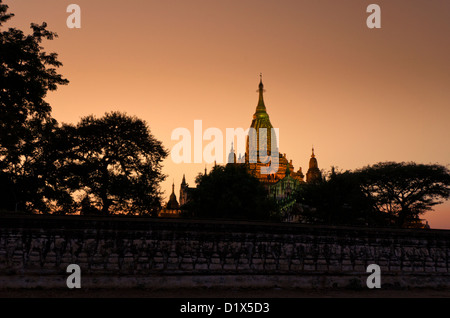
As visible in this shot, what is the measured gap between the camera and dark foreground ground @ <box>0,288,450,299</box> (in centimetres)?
1245

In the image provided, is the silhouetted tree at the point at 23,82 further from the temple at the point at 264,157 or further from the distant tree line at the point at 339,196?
the temple at the point at 264,157

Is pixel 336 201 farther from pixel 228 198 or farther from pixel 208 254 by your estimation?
pixel 208 254

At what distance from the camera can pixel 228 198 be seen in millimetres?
Answer: 44188

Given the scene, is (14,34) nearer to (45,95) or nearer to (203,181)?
(45,95)

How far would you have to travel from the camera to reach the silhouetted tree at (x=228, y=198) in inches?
1727

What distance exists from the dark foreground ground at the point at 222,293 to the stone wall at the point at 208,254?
1.20 feet

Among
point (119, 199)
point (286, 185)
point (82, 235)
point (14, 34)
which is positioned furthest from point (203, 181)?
point (286, 185)

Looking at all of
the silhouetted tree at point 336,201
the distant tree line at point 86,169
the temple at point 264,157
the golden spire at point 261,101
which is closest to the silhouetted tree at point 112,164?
the distant tree line at point 86,169

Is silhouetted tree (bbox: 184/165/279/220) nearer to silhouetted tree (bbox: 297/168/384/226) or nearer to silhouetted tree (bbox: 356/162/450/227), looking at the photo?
silhouetted tree (bbox: 297/168/384/226)

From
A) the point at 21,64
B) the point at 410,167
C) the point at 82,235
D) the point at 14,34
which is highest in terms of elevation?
the point at 14,34

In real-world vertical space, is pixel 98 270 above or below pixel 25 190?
below

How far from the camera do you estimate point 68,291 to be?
12.9 metres

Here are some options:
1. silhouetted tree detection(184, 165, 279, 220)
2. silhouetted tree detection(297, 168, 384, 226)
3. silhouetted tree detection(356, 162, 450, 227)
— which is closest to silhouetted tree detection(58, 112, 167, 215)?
silhouetted tree detection(184, 165, 279, 220)

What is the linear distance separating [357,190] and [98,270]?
3725 centimetres
